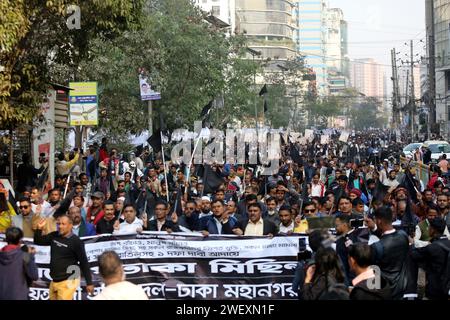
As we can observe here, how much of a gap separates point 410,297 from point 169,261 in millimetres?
2817

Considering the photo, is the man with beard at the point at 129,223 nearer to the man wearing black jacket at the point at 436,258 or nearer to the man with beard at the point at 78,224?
the man with beard at the point at 78,224

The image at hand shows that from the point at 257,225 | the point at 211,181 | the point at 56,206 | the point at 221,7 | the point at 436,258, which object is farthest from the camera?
the point at 221,7

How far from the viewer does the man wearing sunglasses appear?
1211 centimetres

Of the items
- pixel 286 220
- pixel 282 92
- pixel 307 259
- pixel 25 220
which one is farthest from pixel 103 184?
pixel 282 92

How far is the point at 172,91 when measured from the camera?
123 feet

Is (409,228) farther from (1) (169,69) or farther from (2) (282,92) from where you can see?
(2) (282,92)

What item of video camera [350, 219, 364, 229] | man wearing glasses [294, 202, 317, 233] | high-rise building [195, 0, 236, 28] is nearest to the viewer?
video camera [350, 219, 364, 229]

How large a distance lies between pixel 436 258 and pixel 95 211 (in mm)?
5551

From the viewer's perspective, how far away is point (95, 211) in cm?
1355

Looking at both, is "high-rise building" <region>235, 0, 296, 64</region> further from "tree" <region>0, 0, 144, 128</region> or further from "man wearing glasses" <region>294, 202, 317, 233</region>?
"man wearing glasses" <region>294, 202, 317, 233</region>

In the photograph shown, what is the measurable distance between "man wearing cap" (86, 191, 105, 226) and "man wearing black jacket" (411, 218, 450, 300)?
493cm

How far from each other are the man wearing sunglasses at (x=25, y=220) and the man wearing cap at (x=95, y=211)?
3.28 ft

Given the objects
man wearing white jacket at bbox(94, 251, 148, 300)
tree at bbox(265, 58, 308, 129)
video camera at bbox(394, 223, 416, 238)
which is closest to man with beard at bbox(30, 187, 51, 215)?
video camera at bbox(394, 223, 416, 238)
